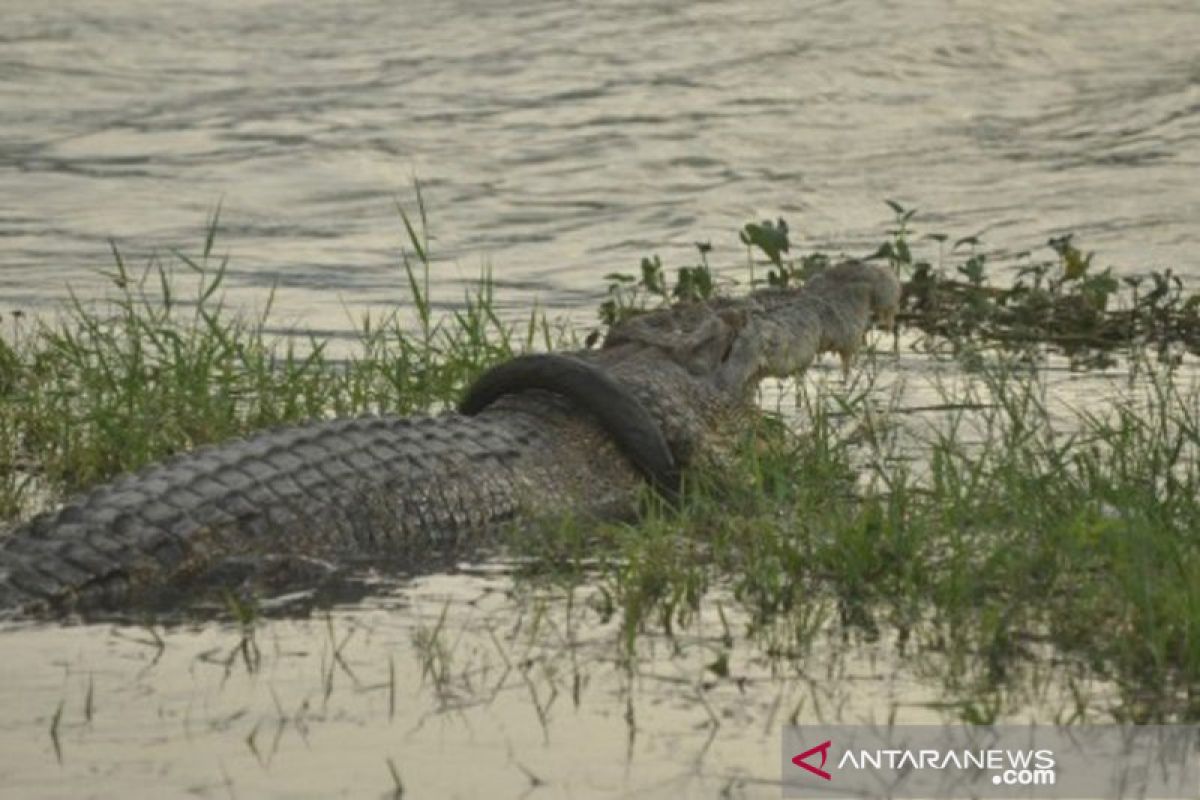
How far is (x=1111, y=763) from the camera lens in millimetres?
4824

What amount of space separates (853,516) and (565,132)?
9.02 metres

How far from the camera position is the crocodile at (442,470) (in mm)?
6281

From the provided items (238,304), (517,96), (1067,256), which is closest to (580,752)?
(1067,256)

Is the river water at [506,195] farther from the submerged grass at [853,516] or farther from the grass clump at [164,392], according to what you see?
the grass clump at [164,392]

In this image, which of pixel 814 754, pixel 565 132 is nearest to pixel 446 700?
pixel 814 754

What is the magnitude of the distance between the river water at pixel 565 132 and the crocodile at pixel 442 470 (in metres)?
2.70

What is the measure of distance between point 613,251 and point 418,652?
7.00 meters

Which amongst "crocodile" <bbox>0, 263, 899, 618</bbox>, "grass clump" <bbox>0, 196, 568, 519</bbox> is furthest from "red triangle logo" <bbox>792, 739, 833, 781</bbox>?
"grass clump" <bbox>0, 196, 568, 519</bbox>

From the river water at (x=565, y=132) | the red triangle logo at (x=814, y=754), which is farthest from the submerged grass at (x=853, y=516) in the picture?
the river water at (x=565, y=132)

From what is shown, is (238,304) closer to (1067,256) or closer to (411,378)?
(411,378)

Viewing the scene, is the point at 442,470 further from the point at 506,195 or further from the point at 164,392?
the point at 506,195

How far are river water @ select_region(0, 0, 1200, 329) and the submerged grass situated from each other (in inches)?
94.3

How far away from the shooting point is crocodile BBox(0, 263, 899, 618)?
20.6 feet

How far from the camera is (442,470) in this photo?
7188mm
